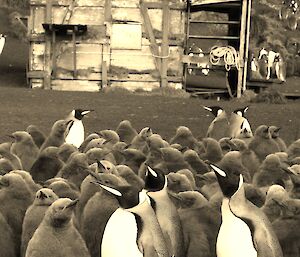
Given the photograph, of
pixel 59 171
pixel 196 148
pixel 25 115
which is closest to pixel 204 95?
pixel 25 115

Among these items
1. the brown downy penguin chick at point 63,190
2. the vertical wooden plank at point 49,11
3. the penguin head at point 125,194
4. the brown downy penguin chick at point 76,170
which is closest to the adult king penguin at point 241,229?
the penguin head at point 125,194

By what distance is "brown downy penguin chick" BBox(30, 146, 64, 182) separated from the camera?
673cm

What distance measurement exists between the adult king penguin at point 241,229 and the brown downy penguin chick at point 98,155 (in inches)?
81.5

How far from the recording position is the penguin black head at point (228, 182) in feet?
15.8

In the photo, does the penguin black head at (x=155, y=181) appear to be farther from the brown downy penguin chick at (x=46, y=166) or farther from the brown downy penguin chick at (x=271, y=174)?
the brown downy penguin chick at (x=46, y=166)

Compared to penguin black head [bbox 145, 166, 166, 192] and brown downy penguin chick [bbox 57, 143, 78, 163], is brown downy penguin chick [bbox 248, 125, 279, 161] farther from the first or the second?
penguin black head [bbox 145, 166, 166, 192]

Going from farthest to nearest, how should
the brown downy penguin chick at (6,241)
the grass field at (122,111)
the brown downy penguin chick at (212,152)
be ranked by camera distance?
1. the grass field at (122,111)
2. the brown downy penguin chick at (212,152)
3. the brown downy penguin chick at (6,241)

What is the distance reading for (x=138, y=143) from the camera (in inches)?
317

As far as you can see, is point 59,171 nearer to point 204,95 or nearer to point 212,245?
point 212,245

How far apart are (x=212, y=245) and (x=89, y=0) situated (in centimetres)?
1175

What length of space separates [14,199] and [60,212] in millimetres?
948

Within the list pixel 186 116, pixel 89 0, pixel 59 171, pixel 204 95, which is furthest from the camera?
pixel 204 95

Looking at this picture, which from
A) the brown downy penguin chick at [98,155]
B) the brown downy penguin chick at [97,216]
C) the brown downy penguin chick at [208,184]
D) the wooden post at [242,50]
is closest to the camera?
the brown downy penguin chick at [97,216]

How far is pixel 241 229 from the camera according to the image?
15.7ft
